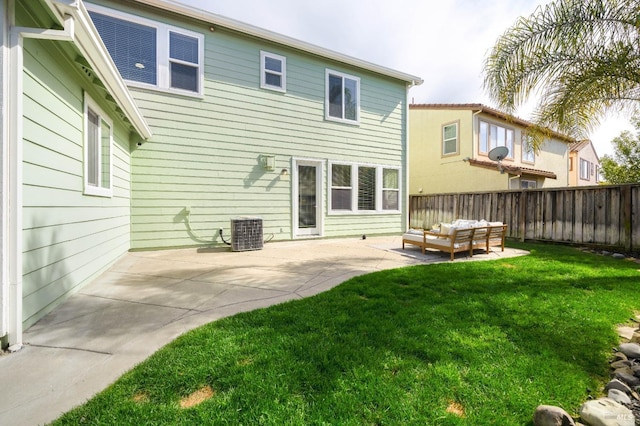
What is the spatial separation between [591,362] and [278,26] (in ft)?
32.9

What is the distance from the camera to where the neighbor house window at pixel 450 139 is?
13259mm

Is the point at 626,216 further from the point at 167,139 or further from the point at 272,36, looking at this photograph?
the point at 167,139

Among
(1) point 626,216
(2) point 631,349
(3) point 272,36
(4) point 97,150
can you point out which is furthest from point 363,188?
(2) point 631,349

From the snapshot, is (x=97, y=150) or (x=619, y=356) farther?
(x=97, y=150)

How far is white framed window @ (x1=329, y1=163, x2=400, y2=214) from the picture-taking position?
9.05 metres

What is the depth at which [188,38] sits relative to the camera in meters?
6.95

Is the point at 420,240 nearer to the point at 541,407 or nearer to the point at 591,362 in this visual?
the point at 591,362

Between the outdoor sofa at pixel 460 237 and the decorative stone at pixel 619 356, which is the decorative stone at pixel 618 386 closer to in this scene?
the decorative stone at pixel 619 356

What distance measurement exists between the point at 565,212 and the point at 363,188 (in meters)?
5.60

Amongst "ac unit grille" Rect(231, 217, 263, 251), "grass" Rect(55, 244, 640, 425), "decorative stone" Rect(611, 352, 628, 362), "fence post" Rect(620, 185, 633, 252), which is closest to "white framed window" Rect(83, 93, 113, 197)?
"ac unit grille" Rect(231, 217, 263, 251)

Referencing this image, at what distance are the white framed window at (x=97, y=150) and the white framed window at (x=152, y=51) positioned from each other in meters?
2.06

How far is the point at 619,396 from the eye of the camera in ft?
6.24

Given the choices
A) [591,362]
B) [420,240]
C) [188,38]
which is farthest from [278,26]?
[591,362]

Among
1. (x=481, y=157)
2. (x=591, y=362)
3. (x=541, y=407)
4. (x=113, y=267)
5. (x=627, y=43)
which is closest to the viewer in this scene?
(x=541, y=407)
